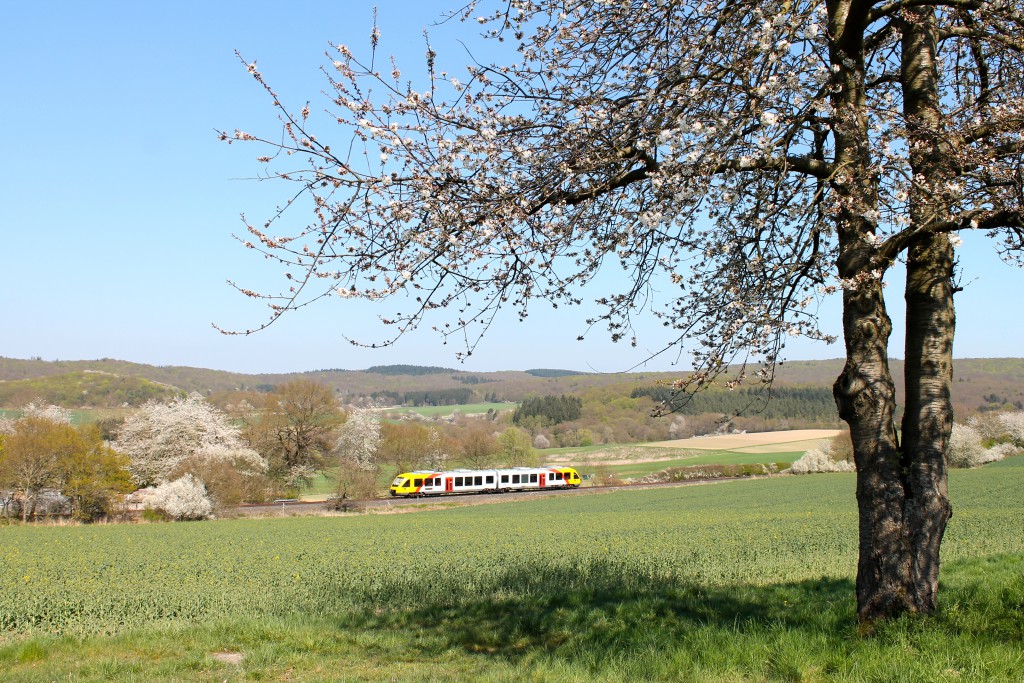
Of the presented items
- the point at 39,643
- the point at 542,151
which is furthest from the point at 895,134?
the point at 39,643

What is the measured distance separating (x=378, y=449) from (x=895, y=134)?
Answer: 6599 centimetres

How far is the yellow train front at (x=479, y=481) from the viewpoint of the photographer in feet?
190

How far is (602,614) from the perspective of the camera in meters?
8.23

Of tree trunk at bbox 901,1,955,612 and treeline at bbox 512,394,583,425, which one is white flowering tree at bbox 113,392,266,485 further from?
treeline at bbox 512,394,583,425

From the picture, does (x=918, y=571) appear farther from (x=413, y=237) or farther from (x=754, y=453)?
(x=754, y=453)

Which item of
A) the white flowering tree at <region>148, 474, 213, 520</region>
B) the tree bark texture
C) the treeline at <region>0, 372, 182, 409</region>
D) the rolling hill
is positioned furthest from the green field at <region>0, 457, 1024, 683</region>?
the treeline at <region>0, 372, 182, 409</region>

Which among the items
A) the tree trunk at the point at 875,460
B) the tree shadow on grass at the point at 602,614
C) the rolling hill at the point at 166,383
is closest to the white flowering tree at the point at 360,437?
the rolling hill at the point at 166,383

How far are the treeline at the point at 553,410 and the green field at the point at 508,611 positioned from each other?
9507cm

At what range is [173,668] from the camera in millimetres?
7660

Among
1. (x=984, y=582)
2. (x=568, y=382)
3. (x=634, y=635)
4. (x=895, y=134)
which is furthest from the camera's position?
(x=568, y=382)

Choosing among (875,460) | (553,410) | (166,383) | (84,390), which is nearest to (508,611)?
(875,460)

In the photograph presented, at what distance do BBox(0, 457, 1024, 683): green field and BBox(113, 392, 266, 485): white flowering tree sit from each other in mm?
32116

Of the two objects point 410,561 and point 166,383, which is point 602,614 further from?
point 166,383

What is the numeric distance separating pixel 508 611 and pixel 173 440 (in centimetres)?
5124
